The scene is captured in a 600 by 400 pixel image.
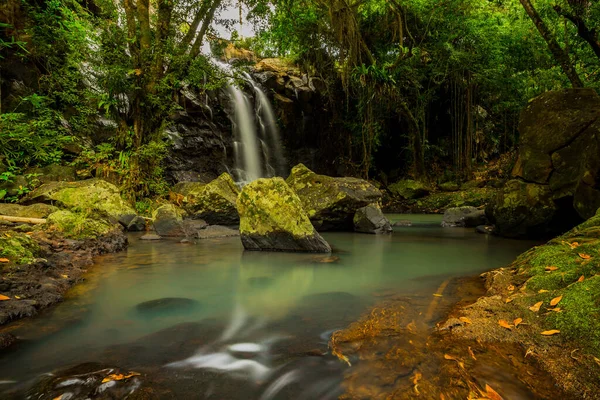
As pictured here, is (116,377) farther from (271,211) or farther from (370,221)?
(370,221)

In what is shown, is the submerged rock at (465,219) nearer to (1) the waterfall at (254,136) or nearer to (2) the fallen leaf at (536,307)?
(2) the fallen leaf at (536,307)

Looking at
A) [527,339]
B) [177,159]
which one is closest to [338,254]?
[527,339]

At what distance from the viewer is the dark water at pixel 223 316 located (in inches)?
69.1

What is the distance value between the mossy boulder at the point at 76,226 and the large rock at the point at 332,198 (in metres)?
4.17

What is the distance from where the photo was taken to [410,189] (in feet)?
50.7

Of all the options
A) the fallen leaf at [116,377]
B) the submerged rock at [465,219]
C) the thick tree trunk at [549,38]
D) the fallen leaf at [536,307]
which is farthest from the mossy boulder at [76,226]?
the thick tree trunk at [549,38]

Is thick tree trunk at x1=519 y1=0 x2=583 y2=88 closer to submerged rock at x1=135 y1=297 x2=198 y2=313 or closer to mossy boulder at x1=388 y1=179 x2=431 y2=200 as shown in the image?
mossy boulder at x1=388 y1=179 x2=431 y2=200

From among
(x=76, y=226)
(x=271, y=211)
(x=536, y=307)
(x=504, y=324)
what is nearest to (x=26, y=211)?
(x=76, y=226)

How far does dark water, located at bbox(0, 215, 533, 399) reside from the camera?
1756 millimetres

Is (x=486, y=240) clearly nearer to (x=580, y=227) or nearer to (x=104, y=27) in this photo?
(x=580, y=227)

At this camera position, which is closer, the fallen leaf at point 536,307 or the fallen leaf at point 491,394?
the fallen leaf at point 491,394

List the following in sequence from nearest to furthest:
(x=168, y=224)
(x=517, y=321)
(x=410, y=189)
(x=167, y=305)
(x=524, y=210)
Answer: (x=517, y=321), (x=167, y=305), (x=524, y=210), (x=168, y=224), (x=410, y=189)

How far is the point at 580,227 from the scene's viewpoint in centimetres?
363

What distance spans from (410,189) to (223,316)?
46.0ft
